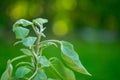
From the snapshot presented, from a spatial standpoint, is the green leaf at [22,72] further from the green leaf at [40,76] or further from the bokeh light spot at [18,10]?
the bokeh light spot at [18,10]

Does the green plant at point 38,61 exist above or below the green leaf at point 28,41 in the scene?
below

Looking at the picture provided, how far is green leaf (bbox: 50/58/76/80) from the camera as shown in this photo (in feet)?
3.51

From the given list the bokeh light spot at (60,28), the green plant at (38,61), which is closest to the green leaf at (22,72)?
the green plant at (38,61)

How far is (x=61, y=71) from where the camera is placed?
A: 1.08 metres

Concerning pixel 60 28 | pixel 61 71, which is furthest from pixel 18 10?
pixel 61 71

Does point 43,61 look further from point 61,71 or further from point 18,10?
point 18,10

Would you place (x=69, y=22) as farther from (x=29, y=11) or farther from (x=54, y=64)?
(x=54, y=64)

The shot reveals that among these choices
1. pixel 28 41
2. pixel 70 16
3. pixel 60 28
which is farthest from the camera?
pixel 60 28

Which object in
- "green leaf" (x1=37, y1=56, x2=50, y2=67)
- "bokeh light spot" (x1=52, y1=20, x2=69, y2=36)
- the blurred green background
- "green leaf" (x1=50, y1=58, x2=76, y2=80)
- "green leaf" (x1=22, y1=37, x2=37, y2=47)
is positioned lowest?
"bokeh light spot" (x1=52, y1=20, x2=69, y2=36)

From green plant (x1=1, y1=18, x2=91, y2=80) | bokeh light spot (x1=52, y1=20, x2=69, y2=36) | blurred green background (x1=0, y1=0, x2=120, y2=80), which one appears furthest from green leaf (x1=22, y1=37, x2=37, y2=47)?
bokeh light spot (x1=52, y1=20, x2=69, y2=36)

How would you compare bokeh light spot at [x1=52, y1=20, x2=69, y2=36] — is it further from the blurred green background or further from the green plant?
the green plant

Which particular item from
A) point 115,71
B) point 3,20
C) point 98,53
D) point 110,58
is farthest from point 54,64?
point 3,20

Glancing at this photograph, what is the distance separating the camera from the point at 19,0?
10.2 metres

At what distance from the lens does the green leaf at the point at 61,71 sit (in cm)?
107
